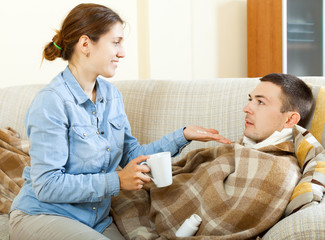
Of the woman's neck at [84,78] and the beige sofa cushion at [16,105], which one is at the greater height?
the woman's neck at [84,78]

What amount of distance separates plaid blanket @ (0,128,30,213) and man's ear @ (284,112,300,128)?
108 cm

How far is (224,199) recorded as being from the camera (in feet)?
4.30

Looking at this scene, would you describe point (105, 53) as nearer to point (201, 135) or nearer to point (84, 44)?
point (84, 44)

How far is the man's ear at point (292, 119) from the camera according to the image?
60.6 inches

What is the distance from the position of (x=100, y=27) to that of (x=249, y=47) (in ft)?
10.8

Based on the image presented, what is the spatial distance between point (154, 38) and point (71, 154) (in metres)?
2.55

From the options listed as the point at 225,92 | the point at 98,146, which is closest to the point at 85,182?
the point at 98,146

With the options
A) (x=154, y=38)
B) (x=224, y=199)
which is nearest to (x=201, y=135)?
(x=224, y=199)

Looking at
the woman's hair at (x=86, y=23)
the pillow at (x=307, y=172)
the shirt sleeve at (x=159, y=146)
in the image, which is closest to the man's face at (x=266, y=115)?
the pillow at (x=307, y=172)

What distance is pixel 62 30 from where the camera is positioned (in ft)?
4.65

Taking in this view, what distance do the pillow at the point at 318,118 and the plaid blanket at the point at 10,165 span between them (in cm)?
116

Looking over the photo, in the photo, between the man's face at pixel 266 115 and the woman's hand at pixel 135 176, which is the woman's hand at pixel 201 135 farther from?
the woman's hand at pixel 135 176

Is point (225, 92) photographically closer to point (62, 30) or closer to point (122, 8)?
point (62, 30)

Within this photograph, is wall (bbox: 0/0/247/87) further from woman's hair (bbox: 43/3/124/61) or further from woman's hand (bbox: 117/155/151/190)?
woman's hand (bbox: 117/155/151/190)
